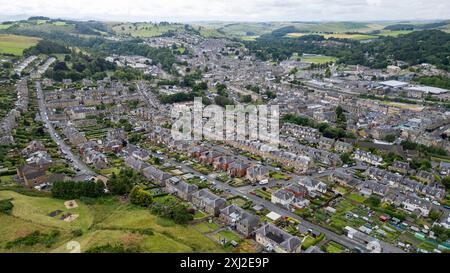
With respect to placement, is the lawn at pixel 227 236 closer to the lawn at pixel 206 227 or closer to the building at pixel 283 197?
the lawn at pixel 206 227

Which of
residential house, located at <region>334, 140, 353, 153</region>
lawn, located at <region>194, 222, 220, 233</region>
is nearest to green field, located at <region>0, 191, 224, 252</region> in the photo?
lawn, located at <region>194, 222, 220, 233</region>

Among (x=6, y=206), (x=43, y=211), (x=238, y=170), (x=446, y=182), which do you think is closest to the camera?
(x=6, y=206)

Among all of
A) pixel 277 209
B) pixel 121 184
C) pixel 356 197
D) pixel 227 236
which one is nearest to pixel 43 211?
pixel 121 184

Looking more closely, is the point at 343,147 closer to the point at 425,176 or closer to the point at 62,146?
the point at 425,176

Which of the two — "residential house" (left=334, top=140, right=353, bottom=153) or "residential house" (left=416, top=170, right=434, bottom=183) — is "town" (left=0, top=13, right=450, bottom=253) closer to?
"residential house" (left=416, top=170, right=434, bottom=183)

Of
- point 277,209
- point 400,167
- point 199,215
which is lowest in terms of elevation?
point 277,209
